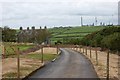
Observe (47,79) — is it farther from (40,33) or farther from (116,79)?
(40,33)

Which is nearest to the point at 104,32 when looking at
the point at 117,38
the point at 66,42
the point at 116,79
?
the point at 117,38

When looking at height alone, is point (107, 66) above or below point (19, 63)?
above

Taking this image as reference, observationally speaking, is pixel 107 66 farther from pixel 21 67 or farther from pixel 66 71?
pixel 21 67

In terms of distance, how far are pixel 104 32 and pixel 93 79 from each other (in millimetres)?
79468

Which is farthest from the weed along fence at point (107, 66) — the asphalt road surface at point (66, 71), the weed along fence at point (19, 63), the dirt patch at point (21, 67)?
the dirt patch at point (21, 67)

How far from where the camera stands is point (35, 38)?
16788cm

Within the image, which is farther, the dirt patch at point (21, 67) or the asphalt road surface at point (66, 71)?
the dirt patch at point (21, 67)

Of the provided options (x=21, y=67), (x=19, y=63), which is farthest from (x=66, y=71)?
(x=19, y=63)

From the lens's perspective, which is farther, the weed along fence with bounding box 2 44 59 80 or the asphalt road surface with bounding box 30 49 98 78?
the asphalt road surface with bounding box 30 49 98 78

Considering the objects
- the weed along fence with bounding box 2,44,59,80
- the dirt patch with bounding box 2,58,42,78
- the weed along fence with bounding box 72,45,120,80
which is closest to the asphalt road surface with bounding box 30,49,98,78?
the weed along fence with bounding box 72,45,120,80

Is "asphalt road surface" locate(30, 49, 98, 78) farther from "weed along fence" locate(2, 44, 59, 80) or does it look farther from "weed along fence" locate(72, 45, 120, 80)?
"weed along fence" locate(2, 44, 59, 80)

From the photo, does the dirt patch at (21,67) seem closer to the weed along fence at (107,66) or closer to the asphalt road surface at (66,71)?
the asphalt road surface at (66,71)

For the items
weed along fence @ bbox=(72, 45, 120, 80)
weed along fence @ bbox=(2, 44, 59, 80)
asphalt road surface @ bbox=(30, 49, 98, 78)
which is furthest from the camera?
asphalt road surface @ bbox=(30, 49, 98, 78)

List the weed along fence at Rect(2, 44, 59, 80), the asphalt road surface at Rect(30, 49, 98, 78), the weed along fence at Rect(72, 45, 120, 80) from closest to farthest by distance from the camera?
1. the weed along fence at Rect(72, 45, 120, 80)
2. the weed along fence at Rect(2, 44, 59, 80)
3. the asphalt road surface at Rect(30, 49, 98, 78)
